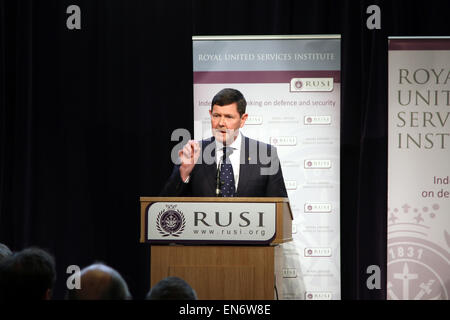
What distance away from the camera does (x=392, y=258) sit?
5574mm

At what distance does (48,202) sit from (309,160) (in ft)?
7.86

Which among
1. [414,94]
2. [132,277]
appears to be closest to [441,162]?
[414,94]

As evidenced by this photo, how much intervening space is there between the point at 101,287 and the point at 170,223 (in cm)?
107

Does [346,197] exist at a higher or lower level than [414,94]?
lower

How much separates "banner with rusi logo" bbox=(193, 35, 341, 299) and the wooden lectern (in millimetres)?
2077

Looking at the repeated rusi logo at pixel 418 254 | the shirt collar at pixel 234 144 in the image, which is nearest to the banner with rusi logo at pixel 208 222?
the shirt collar at pixel 234 144

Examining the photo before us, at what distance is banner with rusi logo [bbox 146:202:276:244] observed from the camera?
3.46 m

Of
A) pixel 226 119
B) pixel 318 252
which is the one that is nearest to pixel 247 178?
pixel 226 119

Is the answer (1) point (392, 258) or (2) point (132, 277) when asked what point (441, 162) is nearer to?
(1) point (392, 258)

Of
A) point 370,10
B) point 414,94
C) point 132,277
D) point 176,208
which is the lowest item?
point 132,277

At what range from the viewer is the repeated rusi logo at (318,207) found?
5.55 metres

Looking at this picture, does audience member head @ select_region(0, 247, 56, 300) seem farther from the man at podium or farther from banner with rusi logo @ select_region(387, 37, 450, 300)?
banner with rusi logo @ select_region(387, 37, 450, 300)

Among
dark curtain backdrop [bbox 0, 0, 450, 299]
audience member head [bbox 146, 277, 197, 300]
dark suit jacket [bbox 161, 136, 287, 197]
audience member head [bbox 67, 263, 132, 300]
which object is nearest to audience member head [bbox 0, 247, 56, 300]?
audience member head [bbox 67, 263, 132, 300]
